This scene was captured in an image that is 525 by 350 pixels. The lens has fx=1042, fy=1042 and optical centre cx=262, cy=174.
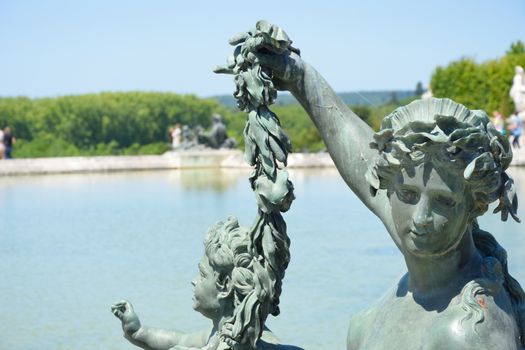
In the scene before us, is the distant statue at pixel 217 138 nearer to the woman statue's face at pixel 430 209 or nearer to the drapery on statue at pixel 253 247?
the drapery on statue at pixel 253 247

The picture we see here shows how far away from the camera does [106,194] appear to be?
49.8ft

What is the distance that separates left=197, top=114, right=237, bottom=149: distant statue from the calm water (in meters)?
12.4

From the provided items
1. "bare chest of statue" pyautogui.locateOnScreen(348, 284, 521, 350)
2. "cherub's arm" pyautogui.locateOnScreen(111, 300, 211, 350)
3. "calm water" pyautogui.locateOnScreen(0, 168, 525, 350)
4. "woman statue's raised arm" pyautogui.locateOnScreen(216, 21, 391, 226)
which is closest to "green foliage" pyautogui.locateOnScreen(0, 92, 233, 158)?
"calm water" pyautogui.locateOnScreen(0, 168, 525, 350)

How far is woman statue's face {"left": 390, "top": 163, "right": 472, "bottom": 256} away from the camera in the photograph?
2494 millimetres

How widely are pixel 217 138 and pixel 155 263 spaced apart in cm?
1918

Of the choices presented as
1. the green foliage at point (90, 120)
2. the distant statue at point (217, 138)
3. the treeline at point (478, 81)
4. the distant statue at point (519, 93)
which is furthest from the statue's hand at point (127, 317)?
the green foliage at point (90, 120)

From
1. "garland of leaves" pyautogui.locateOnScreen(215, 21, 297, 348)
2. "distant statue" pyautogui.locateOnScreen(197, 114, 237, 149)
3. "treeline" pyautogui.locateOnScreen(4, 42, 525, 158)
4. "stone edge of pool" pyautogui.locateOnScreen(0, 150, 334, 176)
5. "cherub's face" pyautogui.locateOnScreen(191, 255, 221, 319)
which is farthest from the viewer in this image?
"treeline" pyautogui.locateOnScreen(4, 42, 525, 158)

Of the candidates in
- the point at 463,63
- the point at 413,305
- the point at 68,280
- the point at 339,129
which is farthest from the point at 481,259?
the point at 463,63

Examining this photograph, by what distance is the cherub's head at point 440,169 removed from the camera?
8.09ft

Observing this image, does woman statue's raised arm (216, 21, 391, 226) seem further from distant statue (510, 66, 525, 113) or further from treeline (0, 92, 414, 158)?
treeline (0, 92, 414, 158)

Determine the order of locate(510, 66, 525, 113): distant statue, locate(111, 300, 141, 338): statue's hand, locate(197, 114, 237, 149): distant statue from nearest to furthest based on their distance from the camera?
locate(111, 300, 141, 338): statue's hand
locate(510, 66, 525, 113): distant statue
locate(197, 114, 237, 149): distant statue

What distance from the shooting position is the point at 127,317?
344cm

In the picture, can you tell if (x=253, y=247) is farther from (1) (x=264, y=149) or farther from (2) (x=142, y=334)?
(2) (x=142, y=334)

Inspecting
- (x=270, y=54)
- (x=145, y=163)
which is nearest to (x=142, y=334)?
(x=270, y=54)
